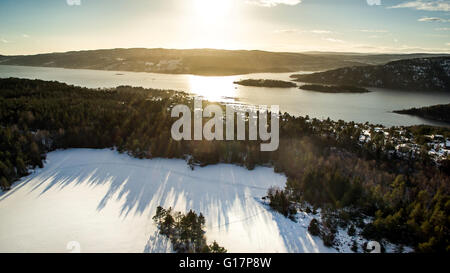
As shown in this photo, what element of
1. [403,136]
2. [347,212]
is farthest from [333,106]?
[347,212]

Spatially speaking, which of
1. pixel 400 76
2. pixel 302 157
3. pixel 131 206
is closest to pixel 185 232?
pixel 131 206

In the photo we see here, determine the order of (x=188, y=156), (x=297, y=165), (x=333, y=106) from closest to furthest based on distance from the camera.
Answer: (x=297, y=165)
(x=188, y=156)
(x=333, y=106)

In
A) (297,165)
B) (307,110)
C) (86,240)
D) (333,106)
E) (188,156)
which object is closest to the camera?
(86,240)

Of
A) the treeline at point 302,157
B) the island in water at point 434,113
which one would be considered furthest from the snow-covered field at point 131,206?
the island in water at point 434,113

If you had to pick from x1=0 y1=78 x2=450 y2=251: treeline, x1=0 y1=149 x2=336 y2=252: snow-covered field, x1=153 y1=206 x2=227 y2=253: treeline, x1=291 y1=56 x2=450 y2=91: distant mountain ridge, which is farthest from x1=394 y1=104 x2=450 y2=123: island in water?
x1=291 y1=56 x2=450 y2=91: distant mountain ridge

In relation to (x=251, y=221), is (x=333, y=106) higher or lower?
higher

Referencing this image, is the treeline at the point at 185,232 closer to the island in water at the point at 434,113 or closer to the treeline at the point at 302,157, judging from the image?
the treeline at the point at 302,157

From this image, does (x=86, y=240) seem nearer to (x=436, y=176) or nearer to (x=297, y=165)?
(x=297, y=165)

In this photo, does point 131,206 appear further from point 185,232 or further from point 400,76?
point 400,76
